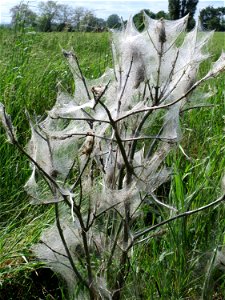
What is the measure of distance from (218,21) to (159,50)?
1803 millimetres

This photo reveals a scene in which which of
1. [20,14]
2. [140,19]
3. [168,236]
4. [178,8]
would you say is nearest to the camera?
[168,236]

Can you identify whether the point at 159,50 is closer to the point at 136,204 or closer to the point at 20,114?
the point at 136,204

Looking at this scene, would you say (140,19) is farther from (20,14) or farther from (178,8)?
(20,14)

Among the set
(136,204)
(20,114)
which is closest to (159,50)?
(136,204)

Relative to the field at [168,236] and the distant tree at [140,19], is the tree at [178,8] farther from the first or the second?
the field at [168,236]

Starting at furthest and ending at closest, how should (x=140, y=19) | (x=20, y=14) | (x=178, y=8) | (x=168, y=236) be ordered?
(x=20, y=14) < (x=140, y=19) < (x=178, y=8) < (x=168, y=236)

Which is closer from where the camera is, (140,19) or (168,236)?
(168,236)

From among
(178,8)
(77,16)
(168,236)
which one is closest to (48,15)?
(77,16)

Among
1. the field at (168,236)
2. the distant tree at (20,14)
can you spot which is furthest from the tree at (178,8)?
the distant tree at (20,14)

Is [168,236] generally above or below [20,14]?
below

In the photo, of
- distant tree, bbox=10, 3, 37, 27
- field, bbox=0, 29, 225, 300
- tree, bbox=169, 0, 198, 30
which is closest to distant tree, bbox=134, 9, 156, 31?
tree, bbox=169, 0, 198, 30

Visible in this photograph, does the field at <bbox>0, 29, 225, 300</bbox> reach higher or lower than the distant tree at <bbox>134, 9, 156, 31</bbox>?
lower

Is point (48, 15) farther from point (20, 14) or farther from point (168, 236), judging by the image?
point (168, 236)

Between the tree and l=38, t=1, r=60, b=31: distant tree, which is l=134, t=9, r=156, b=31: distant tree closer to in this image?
the tree
